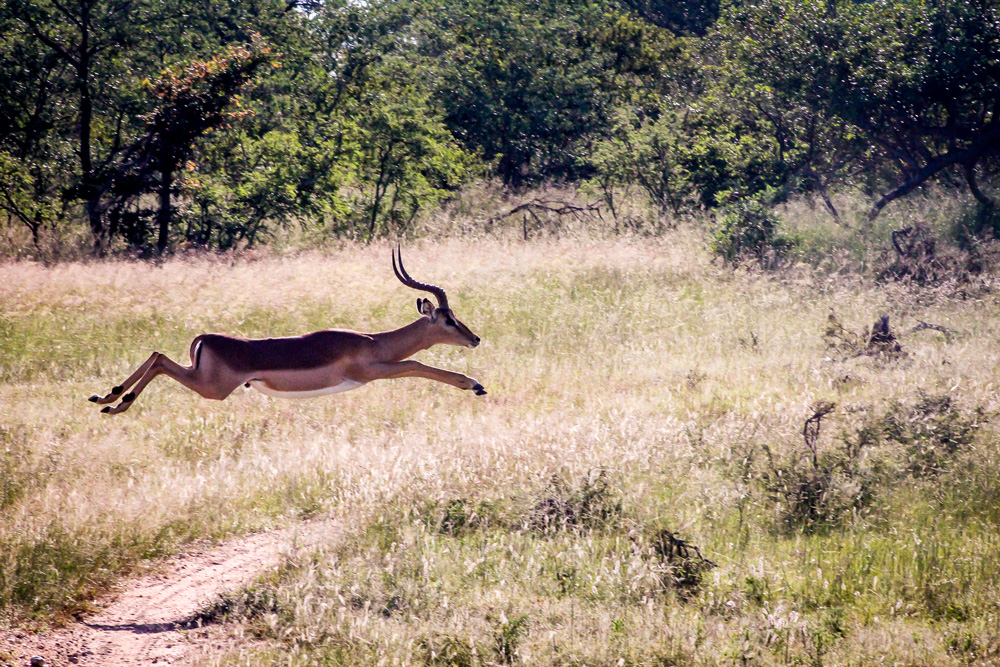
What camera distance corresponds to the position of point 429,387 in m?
11.0

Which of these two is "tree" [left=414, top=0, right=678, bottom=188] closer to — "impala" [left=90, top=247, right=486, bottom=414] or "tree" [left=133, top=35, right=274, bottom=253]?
"tree" [left=133, top=35, right=274, bottom=253]

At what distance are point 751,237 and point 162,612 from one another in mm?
13529

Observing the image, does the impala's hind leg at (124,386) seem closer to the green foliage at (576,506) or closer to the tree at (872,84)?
the green foliage at (576,506)

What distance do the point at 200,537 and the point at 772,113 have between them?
16625 millimetres

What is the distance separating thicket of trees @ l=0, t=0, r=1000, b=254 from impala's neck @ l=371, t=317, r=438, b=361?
40.2ft

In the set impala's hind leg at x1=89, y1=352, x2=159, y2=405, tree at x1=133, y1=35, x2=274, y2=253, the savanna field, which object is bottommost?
the savanna field

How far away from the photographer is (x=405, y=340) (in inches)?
326

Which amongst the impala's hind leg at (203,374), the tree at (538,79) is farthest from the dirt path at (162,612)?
the tree at (538,79)

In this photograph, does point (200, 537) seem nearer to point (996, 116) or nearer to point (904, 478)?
point (904, 478)

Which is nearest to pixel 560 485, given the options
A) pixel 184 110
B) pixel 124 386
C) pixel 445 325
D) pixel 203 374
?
pixel 445 325

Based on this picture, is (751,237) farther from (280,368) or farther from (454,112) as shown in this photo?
(280,368)

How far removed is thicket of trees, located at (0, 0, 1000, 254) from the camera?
18328mm

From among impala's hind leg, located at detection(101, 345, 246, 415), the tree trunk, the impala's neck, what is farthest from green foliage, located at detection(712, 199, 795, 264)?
the tree trunk

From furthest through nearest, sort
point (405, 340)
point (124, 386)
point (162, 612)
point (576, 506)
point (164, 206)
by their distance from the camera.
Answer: point (164, 206) < point (405, 340) < point (124, 386) < point (576, 506) < point (162, 612)
